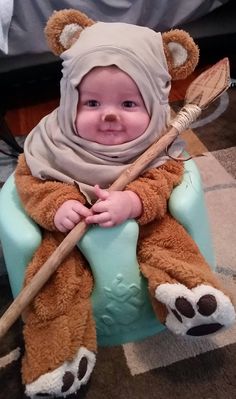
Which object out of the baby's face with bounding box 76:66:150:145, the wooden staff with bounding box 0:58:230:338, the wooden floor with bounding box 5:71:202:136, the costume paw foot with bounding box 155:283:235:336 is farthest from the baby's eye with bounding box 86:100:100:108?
the wooden floor with bounding box 5:71:202:136

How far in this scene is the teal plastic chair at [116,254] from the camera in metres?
0.78

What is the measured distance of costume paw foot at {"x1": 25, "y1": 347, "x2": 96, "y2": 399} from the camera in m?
0.71

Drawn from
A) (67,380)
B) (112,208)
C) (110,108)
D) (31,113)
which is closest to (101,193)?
(112,208)

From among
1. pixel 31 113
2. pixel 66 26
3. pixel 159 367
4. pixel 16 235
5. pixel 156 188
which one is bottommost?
pixel 31 113

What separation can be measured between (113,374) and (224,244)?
40 cm

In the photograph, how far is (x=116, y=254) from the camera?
78 cm

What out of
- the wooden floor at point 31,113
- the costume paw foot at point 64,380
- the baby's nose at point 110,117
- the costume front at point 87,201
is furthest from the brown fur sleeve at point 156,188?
the wooden floor at point 31,113

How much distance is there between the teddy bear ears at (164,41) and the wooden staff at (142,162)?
68 millimetres

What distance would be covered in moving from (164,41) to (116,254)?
0.37 meters

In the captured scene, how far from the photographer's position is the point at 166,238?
82 centimetres

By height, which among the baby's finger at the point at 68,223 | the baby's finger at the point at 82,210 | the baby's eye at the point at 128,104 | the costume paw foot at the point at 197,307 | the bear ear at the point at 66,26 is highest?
the bear ear at the point at 66,26

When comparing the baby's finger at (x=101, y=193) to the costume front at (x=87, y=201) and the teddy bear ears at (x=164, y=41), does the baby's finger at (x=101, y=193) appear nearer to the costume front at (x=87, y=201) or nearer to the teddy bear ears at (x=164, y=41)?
the costume front at (x=87, y=201)

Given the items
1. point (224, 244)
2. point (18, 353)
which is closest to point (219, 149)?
point (224, 244)

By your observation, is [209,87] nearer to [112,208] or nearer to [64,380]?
[112,208]
